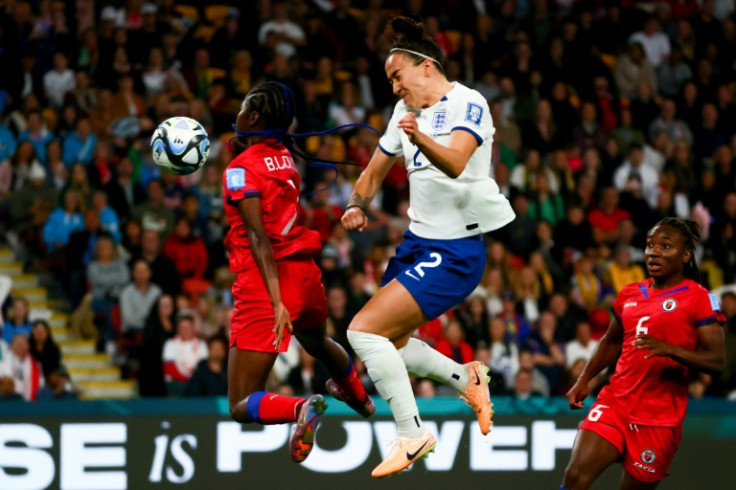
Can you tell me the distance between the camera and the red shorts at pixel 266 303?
725cm

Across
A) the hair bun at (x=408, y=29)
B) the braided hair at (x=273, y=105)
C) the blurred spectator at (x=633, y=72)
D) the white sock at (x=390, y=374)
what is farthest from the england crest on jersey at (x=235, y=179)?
the blurred spectator at (x=633, y=72)

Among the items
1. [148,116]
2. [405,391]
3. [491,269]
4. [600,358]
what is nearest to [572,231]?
[491,269]

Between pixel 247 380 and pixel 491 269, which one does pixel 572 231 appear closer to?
pixel 491 269

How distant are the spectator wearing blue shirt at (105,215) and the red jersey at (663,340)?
719 cm

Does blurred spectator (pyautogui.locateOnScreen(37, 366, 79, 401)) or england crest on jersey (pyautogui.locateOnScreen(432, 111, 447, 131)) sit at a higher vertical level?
england crest on jersey (pyautogui.locateOnScreen(432, 111, 447, 131))

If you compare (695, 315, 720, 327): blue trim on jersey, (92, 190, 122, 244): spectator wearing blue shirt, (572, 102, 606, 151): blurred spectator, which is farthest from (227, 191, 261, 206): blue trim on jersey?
(572, 102, 606, 151): blurred spectator

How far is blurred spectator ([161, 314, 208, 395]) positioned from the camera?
Result: 475 inches

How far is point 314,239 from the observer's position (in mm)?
7473

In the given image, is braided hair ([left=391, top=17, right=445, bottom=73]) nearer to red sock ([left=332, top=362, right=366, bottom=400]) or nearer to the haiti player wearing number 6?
the haiti player wearing number 6

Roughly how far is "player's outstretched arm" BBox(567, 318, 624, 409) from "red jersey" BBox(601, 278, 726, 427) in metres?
0.13

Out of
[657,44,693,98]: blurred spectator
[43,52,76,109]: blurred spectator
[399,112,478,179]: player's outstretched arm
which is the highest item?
[657,44,693,98]: blurred spectator

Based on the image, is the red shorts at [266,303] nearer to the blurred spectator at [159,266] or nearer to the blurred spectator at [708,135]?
the blurred spectator at [159,266]

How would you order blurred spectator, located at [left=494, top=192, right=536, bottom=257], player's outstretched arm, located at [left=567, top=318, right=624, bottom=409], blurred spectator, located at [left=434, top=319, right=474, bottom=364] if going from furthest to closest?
1. blurred spectator, located at [left=494, top=192, right=536, bottom=257]
2. blurred spectator, located at [left=434, top=319, right=474, bottom=364]
3. player's outstretched arm, located at [left=567, top=318, right=624, bottom=409]

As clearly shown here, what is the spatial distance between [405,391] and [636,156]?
31.0 ft
